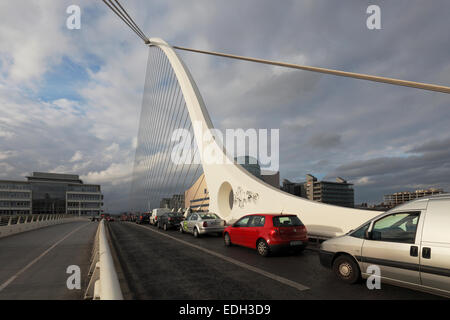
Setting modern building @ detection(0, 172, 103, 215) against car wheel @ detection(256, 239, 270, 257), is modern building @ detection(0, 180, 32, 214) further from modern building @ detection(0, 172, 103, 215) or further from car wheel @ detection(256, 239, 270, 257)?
car wheel @ detection(256, 239, 270, 257)

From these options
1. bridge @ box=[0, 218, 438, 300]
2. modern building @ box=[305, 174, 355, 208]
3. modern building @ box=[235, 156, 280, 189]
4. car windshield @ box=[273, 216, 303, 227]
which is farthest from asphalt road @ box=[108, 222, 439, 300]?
modern building @ box=[305, 174, 355, 208]

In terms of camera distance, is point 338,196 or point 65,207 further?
point 338,196

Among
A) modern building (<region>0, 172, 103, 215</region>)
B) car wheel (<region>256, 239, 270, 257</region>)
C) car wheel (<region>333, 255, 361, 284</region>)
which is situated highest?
car wheel (<region>333, 255, 361, 284</region>)

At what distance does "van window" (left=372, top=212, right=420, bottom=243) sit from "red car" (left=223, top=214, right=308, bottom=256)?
3468 millimetres

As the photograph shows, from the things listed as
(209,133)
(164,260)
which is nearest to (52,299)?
(164,260)

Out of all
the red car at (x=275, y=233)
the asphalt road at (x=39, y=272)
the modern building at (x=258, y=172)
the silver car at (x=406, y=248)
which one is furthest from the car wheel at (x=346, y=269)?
the modern building at (x=258, y=172)

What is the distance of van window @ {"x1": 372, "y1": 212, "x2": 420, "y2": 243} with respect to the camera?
446 cm

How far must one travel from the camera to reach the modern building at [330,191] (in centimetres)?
17425

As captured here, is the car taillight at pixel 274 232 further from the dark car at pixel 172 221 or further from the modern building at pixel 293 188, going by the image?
the modern building at pixel 293 188

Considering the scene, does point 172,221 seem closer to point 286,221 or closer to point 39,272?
point 39,272

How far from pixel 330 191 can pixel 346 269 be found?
185394 millimetres

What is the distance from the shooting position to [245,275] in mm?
5938
